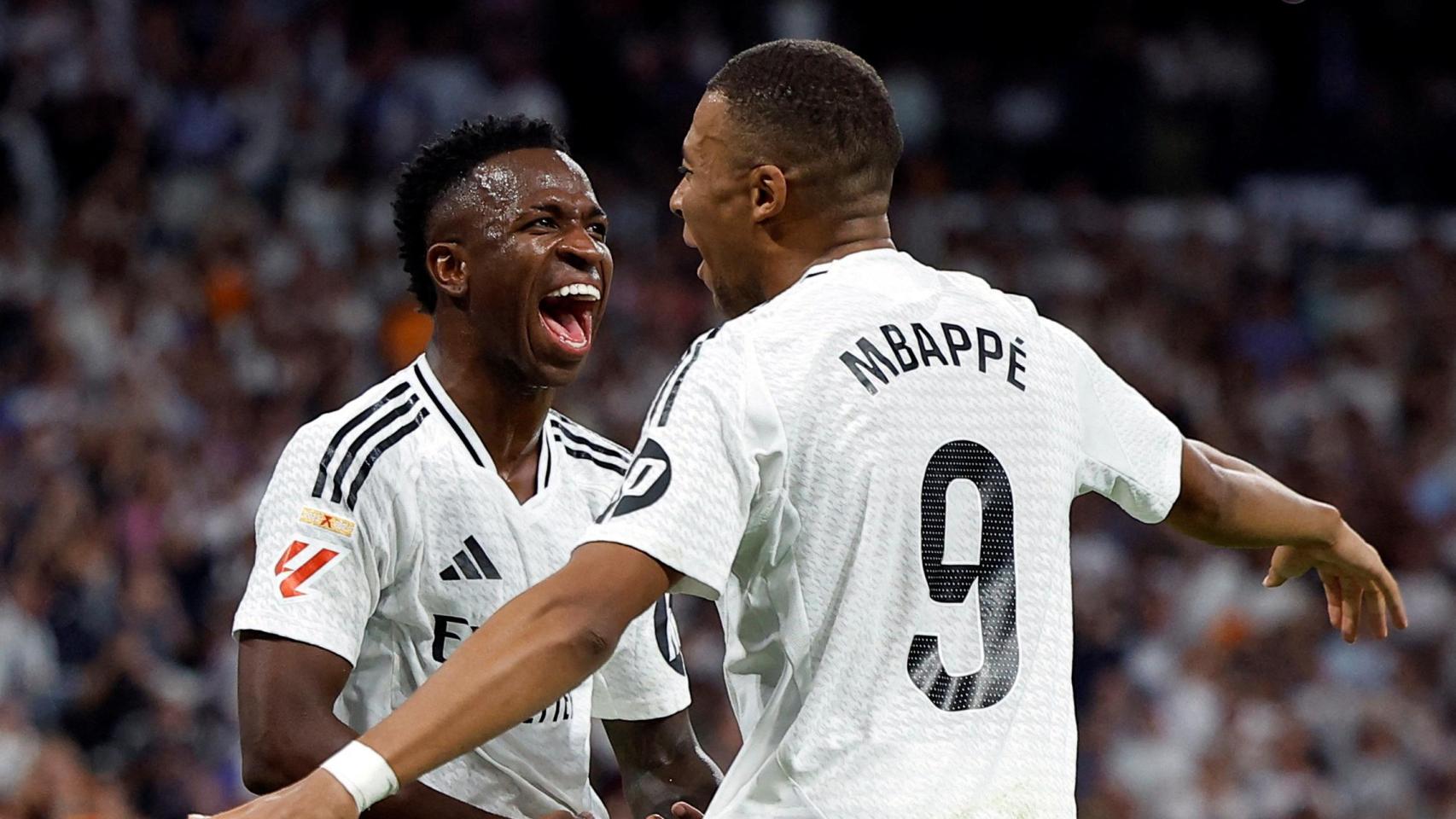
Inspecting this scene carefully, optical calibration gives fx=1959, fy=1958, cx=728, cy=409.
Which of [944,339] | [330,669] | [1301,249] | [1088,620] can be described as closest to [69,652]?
[1088,620]

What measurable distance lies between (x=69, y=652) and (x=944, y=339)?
737 centimetres

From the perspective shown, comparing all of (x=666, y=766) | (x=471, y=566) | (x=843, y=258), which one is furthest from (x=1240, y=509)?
(x=471, y=566)

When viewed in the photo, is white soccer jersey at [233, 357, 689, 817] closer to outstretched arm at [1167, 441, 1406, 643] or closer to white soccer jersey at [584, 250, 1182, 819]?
white soccer jersey at [584, 250, 1182, 819]

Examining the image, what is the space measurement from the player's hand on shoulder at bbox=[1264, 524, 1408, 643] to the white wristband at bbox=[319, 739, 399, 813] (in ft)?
6.91

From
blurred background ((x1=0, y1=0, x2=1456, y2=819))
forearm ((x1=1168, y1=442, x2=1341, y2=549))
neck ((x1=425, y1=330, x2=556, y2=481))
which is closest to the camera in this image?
forearm ((x1=1168, y1=442, x2=1341, y2=549))

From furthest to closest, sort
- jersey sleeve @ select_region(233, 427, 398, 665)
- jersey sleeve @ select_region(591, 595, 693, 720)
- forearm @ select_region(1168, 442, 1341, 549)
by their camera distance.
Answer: jersey sleeve @ select_region(591, 595, 693, 720) → forearm @ select_region(1168, 442, 1341, 549) → jersey sleeve @ select_region(233, 427, 398, 665)

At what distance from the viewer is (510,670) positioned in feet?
9.52

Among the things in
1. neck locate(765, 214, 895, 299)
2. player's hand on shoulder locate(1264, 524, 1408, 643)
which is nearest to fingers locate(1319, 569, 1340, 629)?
player's hand on shoulder locate(1264, 524, 1408, 643)

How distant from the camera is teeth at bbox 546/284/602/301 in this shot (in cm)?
433

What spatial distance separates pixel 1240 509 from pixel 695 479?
4.61ft

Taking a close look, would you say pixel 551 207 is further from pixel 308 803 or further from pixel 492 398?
pixel 308 803

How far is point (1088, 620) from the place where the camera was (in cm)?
1123

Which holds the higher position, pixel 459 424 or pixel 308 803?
pixel 459 424

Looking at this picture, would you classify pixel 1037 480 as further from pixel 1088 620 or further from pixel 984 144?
pixel 984 144
